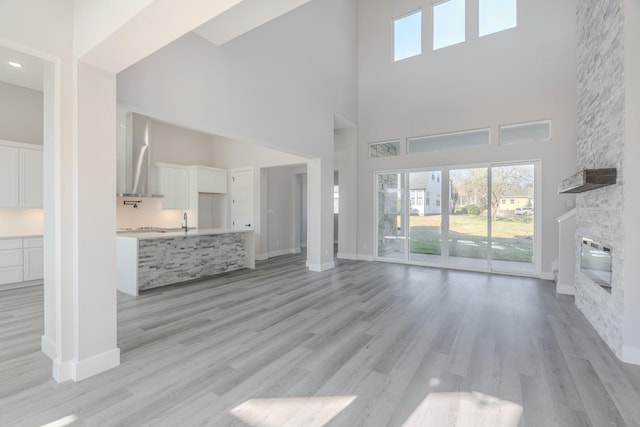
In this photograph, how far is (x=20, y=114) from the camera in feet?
15.8

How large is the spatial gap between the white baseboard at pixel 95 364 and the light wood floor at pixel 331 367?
81 mm

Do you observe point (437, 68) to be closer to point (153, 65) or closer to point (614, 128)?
point (614, 128)

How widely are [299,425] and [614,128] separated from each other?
12.1 feet

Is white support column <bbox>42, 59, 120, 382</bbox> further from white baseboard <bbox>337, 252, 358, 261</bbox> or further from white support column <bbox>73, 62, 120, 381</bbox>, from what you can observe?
white baseboard <bbox>337, 252, 358, 261</bbox>

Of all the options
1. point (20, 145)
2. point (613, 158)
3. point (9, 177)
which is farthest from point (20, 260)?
point (613, 158)

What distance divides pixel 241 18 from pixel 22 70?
11.3 ft

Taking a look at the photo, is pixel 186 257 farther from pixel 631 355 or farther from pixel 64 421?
pixel 631 355

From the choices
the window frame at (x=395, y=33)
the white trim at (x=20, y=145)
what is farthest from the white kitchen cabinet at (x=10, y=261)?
the window frame at (x=395, y=33)

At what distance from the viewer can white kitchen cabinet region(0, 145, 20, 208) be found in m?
4.47

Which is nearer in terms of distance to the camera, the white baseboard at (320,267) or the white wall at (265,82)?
the white wall at (265,82)

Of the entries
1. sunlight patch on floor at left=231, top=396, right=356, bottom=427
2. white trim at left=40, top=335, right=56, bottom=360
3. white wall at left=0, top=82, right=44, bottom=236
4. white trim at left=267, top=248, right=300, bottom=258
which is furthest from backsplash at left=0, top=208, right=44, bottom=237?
sunlight patch on floor at left=231, top=396, right=356, bottom=427

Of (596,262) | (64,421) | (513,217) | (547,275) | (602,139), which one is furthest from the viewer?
(513,217)

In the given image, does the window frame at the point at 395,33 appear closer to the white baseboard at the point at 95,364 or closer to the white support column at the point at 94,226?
the white support column at the point at 94,226

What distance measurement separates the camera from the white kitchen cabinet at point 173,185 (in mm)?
6828
